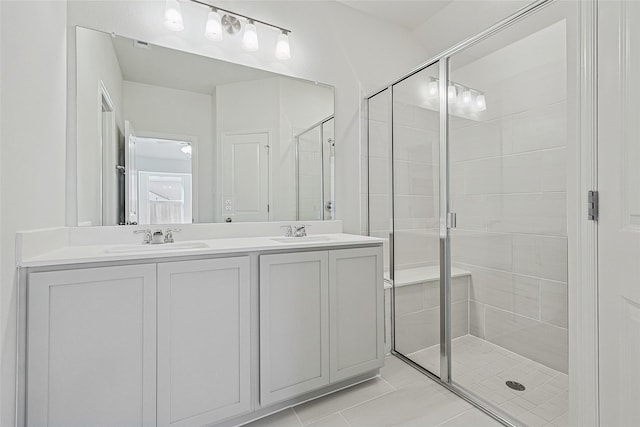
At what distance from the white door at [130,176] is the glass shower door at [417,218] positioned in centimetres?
171

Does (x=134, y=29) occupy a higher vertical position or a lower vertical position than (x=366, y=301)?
higher

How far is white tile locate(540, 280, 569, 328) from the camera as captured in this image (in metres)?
1.84

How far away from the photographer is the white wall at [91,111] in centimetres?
159

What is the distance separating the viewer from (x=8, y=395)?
103 centimetres

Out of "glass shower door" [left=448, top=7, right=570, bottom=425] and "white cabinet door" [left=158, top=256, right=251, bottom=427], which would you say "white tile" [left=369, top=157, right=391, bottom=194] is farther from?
"white cabinet door" [left=158, top=256, right=251, bottom=427]

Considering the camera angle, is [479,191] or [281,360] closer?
[281,360]

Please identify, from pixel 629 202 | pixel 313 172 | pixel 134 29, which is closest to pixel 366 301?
pixel 313 172

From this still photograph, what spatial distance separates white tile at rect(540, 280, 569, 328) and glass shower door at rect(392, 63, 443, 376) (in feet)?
2.06

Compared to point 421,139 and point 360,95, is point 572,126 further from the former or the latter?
A: point 360,95

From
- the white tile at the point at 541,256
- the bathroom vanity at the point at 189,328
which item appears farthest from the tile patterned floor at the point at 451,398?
the white tile at the point at 541,256

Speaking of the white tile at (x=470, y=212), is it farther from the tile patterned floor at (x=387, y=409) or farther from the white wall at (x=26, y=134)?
the white wall at (x=26, y=134)

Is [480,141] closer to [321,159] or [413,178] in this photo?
[413,178]

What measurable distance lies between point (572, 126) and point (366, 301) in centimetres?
128

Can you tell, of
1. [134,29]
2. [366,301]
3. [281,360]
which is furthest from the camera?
[366,301]
